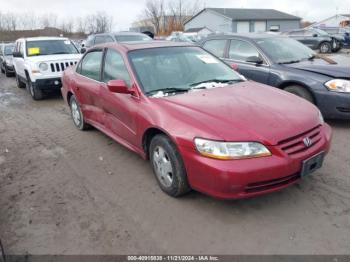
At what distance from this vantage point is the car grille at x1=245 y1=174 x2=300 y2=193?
10.0ft

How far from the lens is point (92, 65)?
17.6 feet

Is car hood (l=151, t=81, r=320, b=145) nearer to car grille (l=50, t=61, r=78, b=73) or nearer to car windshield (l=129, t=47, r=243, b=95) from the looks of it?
car windshield (l=129, t=47, r=243, b=95)

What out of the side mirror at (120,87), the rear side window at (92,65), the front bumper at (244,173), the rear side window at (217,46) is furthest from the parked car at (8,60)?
the front bumper at (244,173)

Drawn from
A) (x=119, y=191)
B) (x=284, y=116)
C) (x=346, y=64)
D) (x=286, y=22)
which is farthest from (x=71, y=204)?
(x=286, y=22)

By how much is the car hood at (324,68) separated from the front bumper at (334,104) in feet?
1.09

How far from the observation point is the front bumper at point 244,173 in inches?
117

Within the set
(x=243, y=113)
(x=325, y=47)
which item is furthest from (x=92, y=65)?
(x=325, y=47)

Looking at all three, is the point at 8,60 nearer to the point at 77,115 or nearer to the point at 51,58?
the point at 51,58

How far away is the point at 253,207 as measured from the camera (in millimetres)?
3451

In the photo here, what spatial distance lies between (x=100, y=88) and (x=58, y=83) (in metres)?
4.91

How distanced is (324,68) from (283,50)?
1.04 metres

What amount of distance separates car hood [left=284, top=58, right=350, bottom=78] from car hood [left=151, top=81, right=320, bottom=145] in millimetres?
2050

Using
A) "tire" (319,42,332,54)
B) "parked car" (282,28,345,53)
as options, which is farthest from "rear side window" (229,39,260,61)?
"tire" (319,42,332,54)

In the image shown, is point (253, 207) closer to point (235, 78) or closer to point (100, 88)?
point (235, 78)
